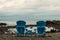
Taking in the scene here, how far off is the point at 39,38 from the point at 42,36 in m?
0.55

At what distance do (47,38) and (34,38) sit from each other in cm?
84

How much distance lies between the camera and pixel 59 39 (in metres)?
20.6

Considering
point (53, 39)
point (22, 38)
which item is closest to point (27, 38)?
point (22, 38)

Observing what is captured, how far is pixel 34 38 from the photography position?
68.7 ft

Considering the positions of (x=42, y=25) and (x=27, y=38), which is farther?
(x=27, y=38)

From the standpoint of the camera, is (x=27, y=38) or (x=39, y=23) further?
(x=27, y=38)

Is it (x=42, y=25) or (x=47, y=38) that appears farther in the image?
(x=47, y=38)

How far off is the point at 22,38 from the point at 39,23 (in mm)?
1825

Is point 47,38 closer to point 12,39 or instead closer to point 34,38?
point 34,38

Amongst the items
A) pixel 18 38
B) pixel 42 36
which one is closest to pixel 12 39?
pixel 18 38

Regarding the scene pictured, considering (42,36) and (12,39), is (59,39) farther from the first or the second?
(12,39)

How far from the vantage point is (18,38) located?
68.1 feet

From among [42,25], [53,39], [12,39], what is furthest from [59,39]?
[12,39]

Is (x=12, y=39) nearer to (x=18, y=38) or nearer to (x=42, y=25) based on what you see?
(x=18, y=38)
